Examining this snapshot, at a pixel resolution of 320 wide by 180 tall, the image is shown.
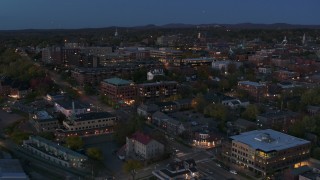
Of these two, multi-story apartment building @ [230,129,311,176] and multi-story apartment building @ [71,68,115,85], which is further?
multi-story apartment building @ [71,68,115,85]

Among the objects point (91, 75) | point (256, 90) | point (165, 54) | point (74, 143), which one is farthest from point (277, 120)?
point (165, 54)

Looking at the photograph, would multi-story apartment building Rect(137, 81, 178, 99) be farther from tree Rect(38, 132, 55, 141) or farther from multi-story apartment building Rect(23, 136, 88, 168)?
multi-story apartment building Rect(23, 136, 88, 168)

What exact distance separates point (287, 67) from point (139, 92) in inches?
472

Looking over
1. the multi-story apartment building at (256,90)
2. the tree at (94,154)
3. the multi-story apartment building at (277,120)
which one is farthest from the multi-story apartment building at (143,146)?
the multi-story apartment building at (256,90)

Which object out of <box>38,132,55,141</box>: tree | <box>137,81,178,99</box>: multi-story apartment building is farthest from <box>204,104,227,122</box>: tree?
<box>38,132,55,141</box>: tree

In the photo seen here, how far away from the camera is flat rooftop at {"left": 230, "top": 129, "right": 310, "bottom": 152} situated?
10203 mm

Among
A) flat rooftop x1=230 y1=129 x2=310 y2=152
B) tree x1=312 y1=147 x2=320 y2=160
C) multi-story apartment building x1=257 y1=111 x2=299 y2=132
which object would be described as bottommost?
tree x1=312 y1=147 x2=320 y2=160

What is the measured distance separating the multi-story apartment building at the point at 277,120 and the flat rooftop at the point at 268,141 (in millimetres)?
2152

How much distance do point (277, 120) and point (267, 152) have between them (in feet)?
14.0

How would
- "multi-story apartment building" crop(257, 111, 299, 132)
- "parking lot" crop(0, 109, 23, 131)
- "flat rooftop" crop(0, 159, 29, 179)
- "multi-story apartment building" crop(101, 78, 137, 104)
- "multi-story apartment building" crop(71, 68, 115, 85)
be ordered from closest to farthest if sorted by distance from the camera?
"flat rooftop" crop(0, 159, 29, 179) → "multi-story apartment building" crop(257, 111, 299, 132) → "parking lot" crop(0, 109, 23, 131) → "multi-story apartment building" crop(101, 78, 137, 104) → "multi-story apartment building" crop(71, 68, 115, 85)

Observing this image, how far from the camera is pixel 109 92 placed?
18.2 m

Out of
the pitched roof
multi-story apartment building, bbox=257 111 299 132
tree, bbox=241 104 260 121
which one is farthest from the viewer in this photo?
tree, bbox=241 104 260 121

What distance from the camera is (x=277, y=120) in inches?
545

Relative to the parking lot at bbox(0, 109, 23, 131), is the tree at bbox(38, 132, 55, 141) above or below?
above
